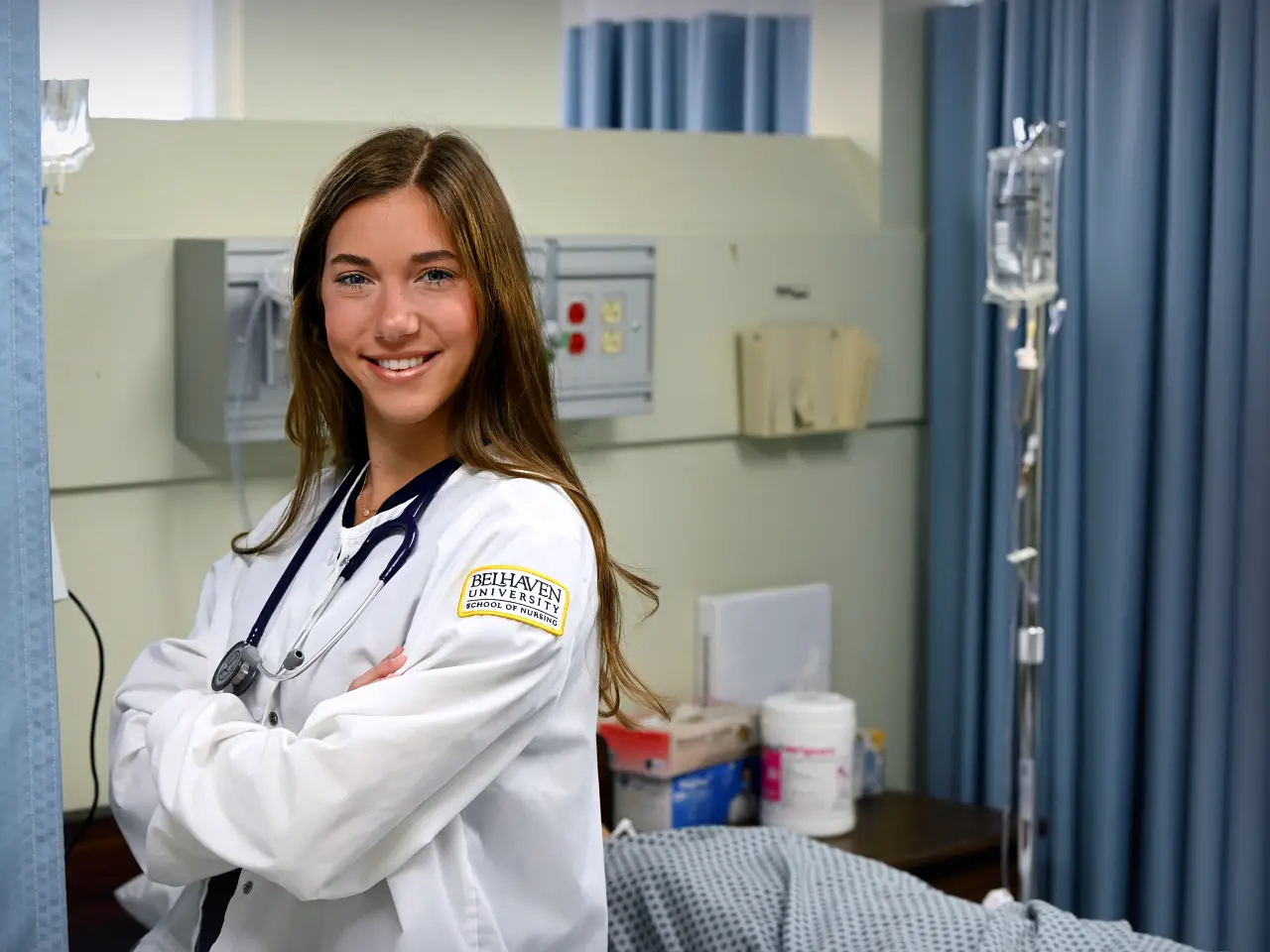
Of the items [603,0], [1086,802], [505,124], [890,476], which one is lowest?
[1086,802]

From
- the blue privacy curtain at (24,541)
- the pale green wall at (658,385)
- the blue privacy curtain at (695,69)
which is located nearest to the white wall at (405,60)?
the pale green wall at (658,385)

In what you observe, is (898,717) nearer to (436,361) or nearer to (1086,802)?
(1086,802)

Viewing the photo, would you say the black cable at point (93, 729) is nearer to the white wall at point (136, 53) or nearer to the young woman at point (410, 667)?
the young woman at point (410, 667)

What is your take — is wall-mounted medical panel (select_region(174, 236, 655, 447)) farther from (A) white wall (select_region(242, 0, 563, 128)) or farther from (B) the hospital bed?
(B) the hospital bed

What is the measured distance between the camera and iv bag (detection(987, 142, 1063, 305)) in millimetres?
2816

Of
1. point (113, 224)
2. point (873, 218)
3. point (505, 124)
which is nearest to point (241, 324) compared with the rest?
point (113, 224)

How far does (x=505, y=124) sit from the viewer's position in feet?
9.76

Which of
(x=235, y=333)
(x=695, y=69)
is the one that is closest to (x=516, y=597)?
(x=235, y=333)

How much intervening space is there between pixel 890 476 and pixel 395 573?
1.89 meters

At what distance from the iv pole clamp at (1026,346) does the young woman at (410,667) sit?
1.29 m

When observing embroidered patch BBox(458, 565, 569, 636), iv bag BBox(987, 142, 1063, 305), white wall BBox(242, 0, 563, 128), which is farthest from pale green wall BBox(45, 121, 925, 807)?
embroidered patch BBox(458, 565, 569, 636)

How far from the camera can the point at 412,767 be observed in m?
1.54

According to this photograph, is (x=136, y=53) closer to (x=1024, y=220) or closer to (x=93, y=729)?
(x=93, y=729)

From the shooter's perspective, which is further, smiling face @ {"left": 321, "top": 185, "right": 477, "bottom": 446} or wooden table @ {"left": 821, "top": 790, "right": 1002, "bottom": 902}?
wooden table @ {"left": 821, "top": 790, "right": 1002, "bottom": 902}
